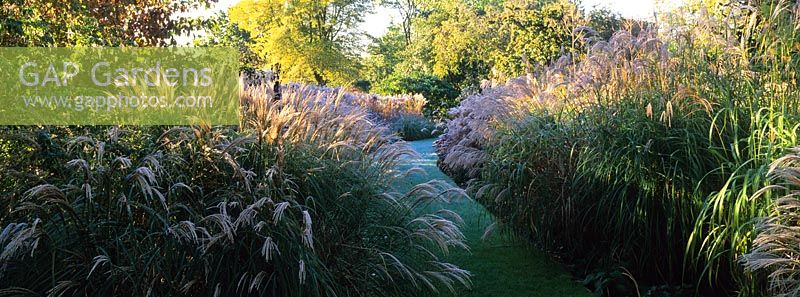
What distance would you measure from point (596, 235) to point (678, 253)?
1.90 feet

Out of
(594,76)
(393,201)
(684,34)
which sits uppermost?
(684,34)

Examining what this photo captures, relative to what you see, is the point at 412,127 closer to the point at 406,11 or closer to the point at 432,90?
the point at 432,90

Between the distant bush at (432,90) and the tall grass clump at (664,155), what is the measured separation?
1576 cm

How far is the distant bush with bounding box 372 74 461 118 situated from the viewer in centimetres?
2085

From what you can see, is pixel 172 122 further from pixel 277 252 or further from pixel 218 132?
pixel 277 252

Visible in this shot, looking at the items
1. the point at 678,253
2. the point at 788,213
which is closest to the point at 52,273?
the point at 788,213

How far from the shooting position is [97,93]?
374 centimetres

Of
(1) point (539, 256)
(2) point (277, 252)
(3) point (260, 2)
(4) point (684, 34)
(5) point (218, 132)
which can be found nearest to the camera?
(2) point (277, 252)

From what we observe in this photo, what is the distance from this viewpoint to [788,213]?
233 cm

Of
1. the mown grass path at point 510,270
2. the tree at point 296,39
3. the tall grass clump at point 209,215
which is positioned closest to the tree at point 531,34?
the mown grass path at point 510,270

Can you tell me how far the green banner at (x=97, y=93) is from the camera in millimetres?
3316

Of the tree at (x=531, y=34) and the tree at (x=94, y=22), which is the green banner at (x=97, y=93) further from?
the tree at (x=531, y=34)

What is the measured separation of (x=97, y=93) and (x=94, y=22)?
91 centimetres

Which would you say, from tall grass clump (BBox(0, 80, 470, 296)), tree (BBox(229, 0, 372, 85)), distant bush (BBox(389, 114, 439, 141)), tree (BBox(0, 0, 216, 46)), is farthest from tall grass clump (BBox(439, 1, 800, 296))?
tree (BBox(229, 0, 372, 85))
